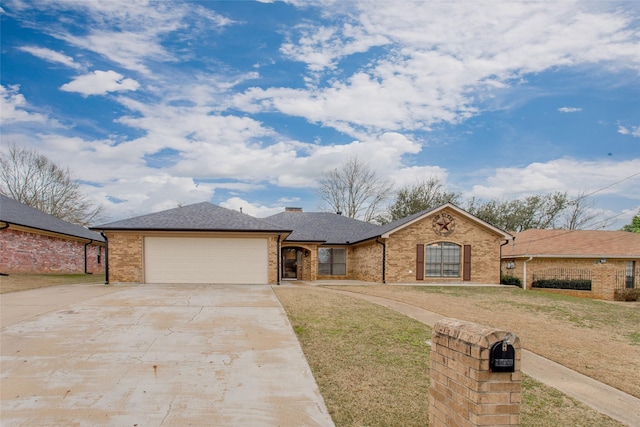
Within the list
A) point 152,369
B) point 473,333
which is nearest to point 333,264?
point 152,369

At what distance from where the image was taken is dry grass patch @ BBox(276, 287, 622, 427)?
15.0ft

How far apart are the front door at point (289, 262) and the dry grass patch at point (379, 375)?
15.4 metres

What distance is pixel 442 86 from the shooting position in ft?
51.2

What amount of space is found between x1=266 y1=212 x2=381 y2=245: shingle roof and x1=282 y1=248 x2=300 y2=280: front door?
60.7 inches

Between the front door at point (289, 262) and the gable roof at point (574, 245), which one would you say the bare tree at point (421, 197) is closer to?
the gable roof at point (574, 245)

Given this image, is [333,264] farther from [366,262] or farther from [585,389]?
[585,389]

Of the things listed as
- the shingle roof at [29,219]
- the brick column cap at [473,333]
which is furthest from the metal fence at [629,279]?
the shingle roof at [29,219]

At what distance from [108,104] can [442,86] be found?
1453 cm

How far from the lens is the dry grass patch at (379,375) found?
180 inches

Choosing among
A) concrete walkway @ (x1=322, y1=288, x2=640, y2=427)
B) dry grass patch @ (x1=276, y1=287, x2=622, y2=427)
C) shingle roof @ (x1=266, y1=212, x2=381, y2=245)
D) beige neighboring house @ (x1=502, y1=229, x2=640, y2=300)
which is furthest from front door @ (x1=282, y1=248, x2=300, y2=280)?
concrete walkway @ (x1=322, y1=288, x2=640, y2=427)

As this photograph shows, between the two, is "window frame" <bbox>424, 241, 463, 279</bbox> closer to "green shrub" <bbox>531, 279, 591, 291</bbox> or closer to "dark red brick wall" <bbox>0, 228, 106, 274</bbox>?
"green shrub" <bbox>531, 279, 591, 291</bbox>

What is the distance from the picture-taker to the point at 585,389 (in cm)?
570

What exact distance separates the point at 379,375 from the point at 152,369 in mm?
3354

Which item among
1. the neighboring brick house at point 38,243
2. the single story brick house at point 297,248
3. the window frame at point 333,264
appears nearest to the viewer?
the single story brick house at point 297,248
